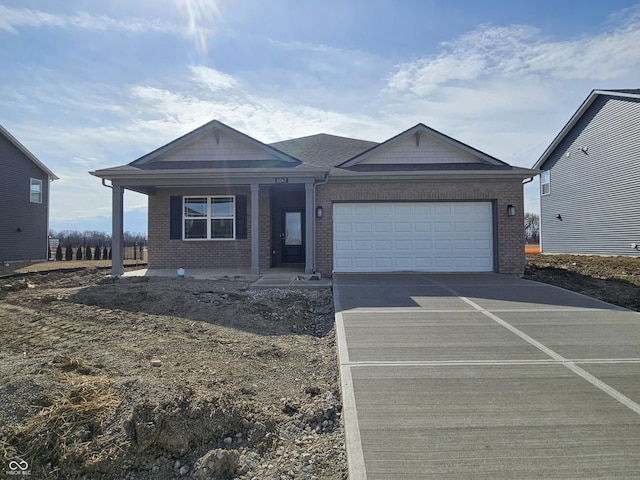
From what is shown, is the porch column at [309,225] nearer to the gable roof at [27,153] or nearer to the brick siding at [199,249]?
the brick siding at [199,249]

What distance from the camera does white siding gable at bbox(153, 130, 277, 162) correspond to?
1188 centimetres

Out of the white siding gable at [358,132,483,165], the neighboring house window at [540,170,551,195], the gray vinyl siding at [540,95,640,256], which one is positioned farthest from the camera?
the neighboring house window at [540,170,551,195]

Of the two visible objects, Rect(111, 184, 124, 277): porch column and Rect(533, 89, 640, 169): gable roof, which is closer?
Rect(111, 184, 124, 277): porch column

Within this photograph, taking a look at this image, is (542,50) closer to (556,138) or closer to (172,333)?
(172,333)

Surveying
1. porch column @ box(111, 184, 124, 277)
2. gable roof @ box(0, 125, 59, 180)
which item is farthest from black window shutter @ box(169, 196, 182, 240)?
gable roof @ box(0, 125, 59, 180)

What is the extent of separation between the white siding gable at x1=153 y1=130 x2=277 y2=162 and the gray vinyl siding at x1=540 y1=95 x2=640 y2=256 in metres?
15.9

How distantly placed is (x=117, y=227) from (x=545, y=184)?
2258cm

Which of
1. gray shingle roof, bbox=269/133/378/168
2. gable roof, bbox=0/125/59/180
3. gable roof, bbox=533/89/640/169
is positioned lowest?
gray shingle roof, bbox=269/133/378/168

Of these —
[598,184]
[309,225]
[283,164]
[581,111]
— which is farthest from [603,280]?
[581,111]

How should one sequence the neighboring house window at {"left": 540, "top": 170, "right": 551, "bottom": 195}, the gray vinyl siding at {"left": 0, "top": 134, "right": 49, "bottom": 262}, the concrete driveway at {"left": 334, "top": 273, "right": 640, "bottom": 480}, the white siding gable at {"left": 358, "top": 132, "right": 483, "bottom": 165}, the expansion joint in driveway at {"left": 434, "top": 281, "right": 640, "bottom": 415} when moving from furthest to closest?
the neighboring house window at {"left": 540, "top": 170, "right": 551, "bottom": 195}
the gray vinyl siding at {"left": 0, "top": 134, "right": 49, "bottom": 262}
the white siding gable at {"left": 358, "top": 132, "right": 483, "bottom": 165}
the expansion joint in driveway at {"left": 434, "top": 281, "right": 640, "bottom": 415}
the concrete driveway at {"left": 334, "top": 273, "right": 640, "bottom": 480}

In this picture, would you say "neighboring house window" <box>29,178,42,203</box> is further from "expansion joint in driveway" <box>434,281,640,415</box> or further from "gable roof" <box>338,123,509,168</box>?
"expansion joint in driveway" <box>434,281,640,415</box>

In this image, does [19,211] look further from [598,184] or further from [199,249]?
[598,184]

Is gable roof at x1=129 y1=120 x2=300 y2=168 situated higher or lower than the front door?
higher

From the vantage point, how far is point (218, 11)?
822cm
